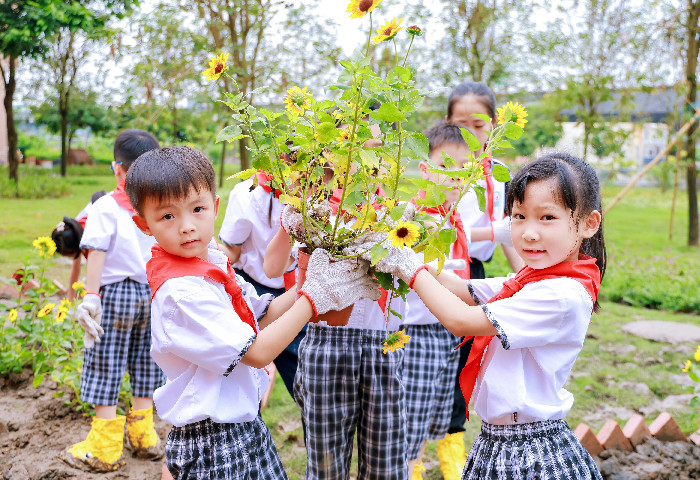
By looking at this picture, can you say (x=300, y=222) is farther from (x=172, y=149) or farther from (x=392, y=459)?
(x=392, y=459)

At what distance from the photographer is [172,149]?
160 cm

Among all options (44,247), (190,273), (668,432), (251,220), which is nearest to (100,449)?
(251,220)

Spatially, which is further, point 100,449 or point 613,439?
point 613,439

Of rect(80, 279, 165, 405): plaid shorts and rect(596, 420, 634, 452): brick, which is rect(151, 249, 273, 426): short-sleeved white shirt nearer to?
rect(80, 279, 165, 405): plaid shorts

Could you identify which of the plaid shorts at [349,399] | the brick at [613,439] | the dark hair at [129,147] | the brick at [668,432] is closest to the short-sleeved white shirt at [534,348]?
the plaid shorts at [349,399]

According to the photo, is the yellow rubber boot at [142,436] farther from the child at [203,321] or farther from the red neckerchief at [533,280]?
the red neckerchief at [533,280]

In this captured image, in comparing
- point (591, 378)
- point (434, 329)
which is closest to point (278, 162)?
point (434, 329)

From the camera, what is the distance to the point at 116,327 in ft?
9.00

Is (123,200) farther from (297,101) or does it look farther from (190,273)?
(297,101)

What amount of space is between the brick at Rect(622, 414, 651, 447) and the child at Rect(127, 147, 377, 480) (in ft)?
6.08

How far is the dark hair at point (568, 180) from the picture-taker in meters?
1.51

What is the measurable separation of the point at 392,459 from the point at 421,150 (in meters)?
1.07

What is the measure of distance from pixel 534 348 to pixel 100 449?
6.40 ft

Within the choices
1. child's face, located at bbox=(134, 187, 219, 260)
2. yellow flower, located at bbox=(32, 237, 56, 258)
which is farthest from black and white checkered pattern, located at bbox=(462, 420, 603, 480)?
yellow flower, located at bbox=(32, 237, 56, 258)
